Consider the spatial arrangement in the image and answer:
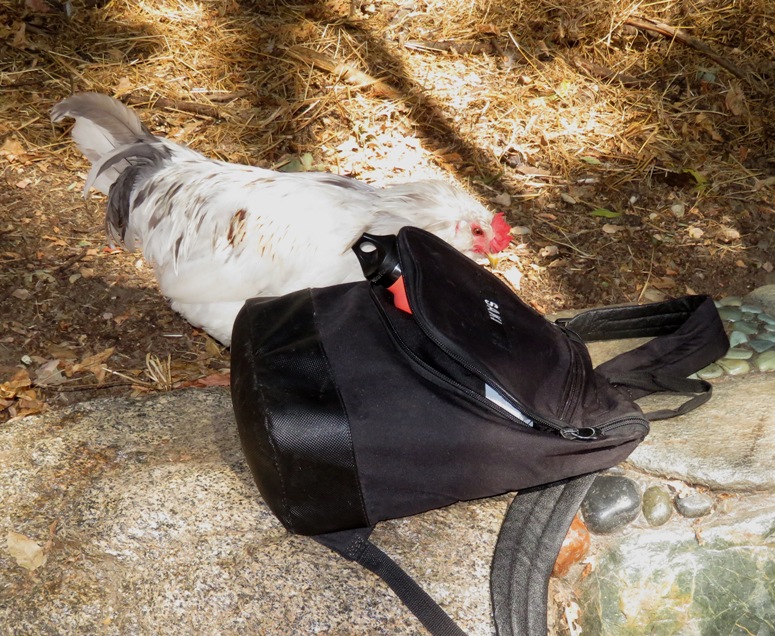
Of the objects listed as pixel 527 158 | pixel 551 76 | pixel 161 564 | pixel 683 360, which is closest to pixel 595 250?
pixel 527 158

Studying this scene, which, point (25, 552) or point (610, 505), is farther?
point (610, 505)

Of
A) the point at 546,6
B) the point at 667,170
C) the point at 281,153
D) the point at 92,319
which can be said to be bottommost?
the point at 92,319

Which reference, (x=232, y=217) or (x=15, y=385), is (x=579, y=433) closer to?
(x=232, y=217)

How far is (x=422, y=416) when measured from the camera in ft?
5.74

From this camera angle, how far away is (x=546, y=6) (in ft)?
16.5

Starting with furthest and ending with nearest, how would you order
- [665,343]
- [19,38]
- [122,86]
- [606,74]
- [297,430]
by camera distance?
[606,74], [19,38], [122,86], [665,343], [297,430]

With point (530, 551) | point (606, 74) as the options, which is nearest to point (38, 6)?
point (606, 74)

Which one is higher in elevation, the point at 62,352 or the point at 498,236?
the point at 498,236

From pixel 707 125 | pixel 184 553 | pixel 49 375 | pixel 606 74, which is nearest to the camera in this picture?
pixel 184 553

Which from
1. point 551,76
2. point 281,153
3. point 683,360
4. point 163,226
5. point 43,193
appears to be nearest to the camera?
point 683,360

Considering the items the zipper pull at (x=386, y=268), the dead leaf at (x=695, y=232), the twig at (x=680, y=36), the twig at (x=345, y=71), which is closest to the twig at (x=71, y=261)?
the twig at (x=345, y=71)

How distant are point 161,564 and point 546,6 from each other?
4.48 m

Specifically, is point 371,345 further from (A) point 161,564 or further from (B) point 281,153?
(B) point 281,153

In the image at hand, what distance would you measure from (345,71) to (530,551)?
3.45 m
